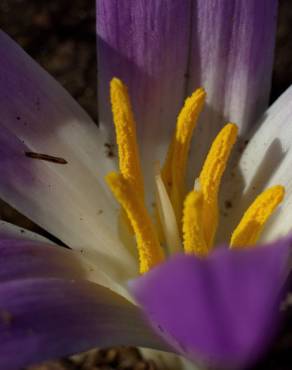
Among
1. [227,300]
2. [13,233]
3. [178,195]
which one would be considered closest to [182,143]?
[178,195]

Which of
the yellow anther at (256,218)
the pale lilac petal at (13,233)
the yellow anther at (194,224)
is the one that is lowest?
the yellow anther at (256,218)

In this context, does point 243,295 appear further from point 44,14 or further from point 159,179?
point 44,14

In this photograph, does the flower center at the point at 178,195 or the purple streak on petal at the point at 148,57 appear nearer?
the flower center at the point at 178,195

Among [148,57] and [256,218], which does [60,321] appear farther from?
[148,57]

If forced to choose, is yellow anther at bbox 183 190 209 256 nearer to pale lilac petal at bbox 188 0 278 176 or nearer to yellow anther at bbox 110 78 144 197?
yellow anther at bbox 110 78 144 197

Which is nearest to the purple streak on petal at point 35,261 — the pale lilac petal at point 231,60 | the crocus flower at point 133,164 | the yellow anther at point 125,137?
the crocus flower at point 133,164

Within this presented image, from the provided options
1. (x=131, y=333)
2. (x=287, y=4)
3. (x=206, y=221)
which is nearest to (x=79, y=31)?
(x=287, y=4)

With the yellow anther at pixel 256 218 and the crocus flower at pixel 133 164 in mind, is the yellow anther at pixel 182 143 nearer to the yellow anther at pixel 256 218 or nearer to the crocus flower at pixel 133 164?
the crocus flower at pixel 133 164
